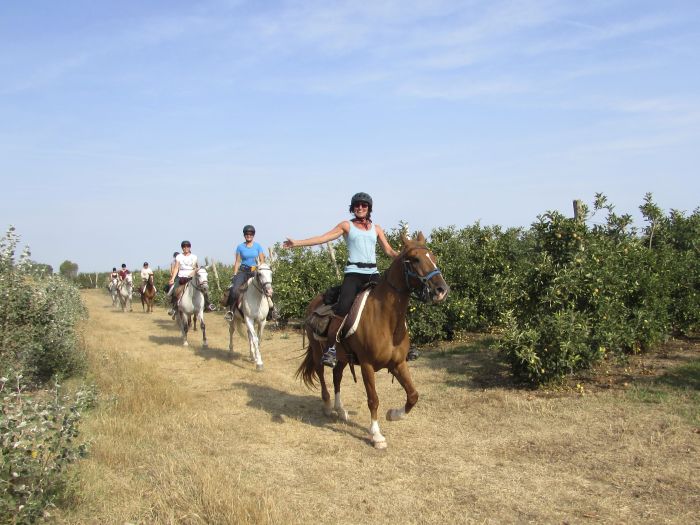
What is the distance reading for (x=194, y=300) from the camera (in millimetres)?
14547

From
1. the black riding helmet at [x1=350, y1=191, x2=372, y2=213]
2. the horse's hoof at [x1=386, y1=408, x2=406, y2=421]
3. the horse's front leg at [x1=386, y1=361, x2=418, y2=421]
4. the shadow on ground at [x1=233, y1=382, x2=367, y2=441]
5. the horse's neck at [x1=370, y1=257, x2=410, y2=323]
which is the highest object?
the black riding helmet at [x1=350, y1=191, x2=372, y2=213]

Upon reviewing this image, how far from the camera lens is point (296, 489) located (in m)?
5.06

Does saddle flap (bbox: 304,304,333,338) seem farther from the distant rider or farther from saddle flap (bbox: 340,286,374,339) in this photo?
the distant rider

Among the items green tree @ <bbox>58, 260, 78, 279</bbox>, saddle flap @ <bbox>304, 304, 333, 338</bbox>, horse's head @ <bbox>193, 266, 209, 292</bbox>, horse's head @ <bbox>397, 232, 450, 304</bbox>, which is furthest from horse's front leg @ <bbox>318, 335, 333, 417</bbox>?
green tree @ <bbox>58, 260, 78, 279</bbox>

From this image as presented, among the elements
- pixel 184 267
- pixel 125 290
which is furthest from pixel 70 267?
pixel 184 267

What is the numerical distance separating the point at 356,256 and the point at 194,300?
8919 millimetres

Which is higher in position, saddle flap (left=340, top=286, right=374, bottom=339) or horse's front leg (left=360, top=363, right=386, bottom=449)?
saddle flap (left=340, top=286, right=374, bottom=339)

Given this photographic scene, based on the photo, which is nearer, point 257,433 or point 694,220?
point 257,433

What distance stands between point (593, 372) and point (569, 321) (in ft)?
4.62

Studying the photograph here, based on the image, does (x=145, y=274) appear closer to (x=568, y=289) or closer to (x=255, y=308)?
(x=255, y=308)

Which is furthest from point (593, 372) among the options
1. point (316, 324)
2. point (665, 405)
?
point (316, 324)

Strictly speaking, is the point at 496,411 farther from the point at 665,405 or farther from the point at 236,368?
the point at 236,368

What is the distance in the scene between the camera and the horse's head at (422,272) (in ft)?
18.4

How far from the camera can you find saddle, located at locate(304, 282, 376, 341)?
6480 mm
